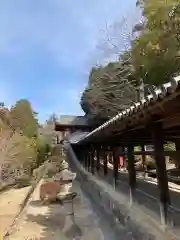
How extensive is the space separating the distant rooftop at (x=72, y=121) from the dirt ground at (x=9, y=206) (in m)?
10.7

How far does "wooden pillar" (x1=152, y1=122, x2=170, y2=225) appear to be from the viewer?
3631mm

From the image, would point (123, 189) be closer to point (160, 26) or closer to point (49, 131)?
point (160, 26)

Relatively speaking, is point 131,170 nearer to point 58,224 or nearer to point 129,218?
point 129,218

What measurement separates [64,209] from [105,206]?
2.44 meters

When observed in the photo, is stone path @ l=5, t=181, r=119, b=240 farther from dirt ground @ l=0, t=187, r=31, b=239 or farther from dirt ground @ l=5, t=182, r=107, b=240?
dirt ground @ l=0, t=187, r=31, b=239

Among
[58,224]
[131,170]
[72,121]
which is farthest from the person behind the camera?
[72,121]

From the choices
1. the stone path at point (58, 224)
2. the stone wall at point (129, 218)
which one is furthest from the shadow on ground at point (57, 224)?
the stone wall at point (129, 218)

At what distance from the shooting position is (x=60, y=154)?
24453mm

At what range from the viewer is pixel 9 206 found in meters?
15.5

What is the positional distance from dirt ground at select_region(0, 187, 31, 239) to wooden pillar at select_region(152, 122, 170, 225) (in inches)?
320

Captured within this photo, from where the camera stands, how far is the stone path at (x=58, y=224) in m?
6.62

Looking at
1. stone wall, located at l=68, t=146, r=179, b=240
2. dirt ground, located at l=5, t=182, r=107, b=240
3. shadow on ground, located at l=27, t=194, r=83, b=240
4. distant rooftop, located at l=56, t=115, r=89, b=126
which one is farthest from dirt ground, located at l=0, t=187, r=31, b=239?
distant rooftop, located at l=56, t=115, r=89, b=126

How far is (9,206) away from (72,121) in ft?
50.8

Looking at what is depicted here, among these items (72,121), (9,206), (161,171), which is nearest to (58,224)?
(161,171)
